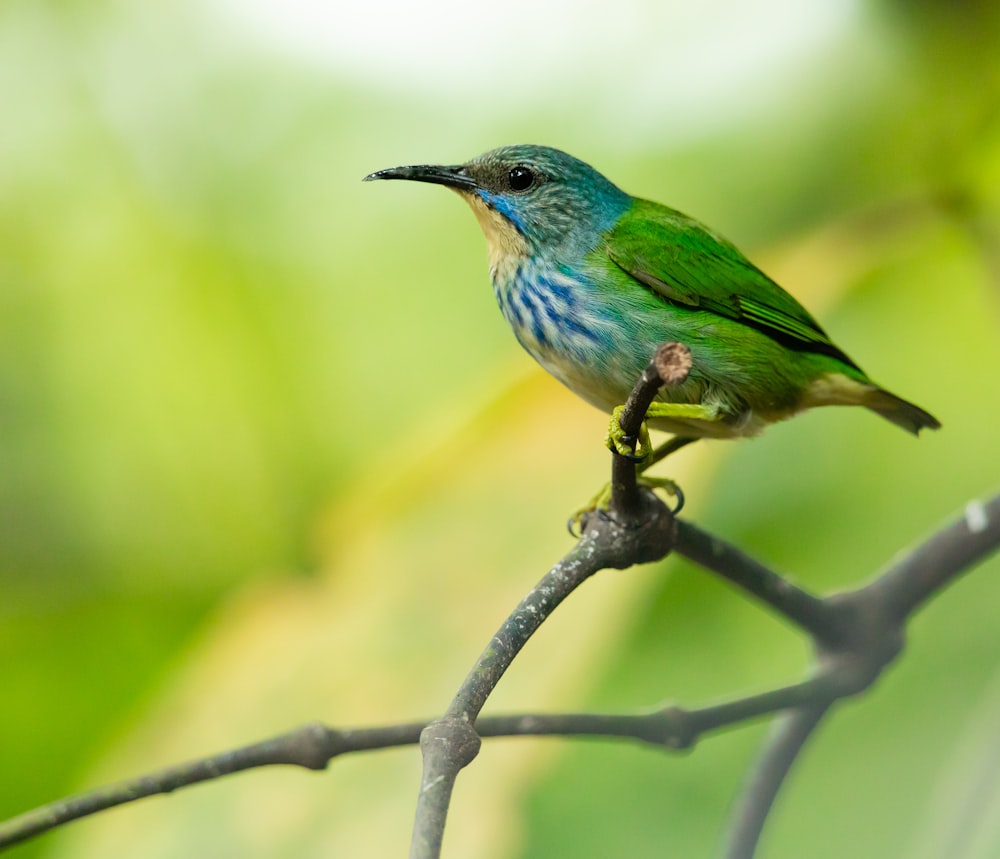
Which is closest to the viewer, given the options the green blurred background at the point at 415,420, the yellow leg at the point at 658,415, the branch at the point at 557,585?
the branch at the point at 557,585

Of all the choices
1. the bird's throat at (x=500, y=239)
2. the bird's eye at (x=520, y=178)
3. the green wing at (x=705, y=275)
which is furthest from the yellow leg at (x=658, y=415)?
the bird's eye at (x=520, y=178)

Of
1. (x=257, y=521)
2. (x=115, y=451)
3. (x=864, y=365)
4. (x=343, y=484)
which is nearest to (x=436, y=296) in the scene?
(x=343, y=484)

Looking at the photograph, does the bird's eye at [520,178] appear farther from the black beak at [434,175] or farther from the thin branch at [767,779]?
→ the thin branch at [767,779]

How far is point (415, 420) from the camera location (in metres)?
2.36

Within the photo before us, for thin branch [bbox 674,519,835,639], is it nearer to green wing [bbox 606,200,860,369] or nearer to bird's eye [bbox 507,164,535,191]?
green wing [bbox 606,200,860,369]

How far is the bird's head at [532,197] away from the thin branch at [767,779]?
2.33 feet

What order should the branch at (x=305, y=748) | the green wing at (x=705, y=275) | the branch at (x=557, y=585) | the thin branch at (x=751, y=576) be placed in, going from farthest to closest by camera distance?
the green wing at (x=705, y=275)
the thin branch at (x=751, y=576)
the branch at (x=305, y=748)
the branch at (x=557, y=585)

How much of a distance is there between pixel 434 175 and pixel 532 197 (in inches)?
5.4

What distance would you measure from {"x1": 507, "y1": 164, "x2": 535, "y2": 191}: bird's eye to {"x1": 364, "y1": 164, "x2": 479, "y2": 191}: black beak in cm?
5

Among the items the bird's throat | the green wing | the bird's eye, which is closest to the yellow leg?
the green wing

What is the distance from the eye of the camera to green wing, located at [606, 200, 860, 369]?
4.57 ft

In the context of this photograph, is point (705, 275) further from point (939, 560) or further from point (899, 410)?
point (939, 560)

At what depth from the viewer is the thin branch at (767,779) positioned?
56.9 inches

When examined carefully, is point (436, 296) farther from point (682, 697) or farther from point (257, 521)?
point (682, 697)
